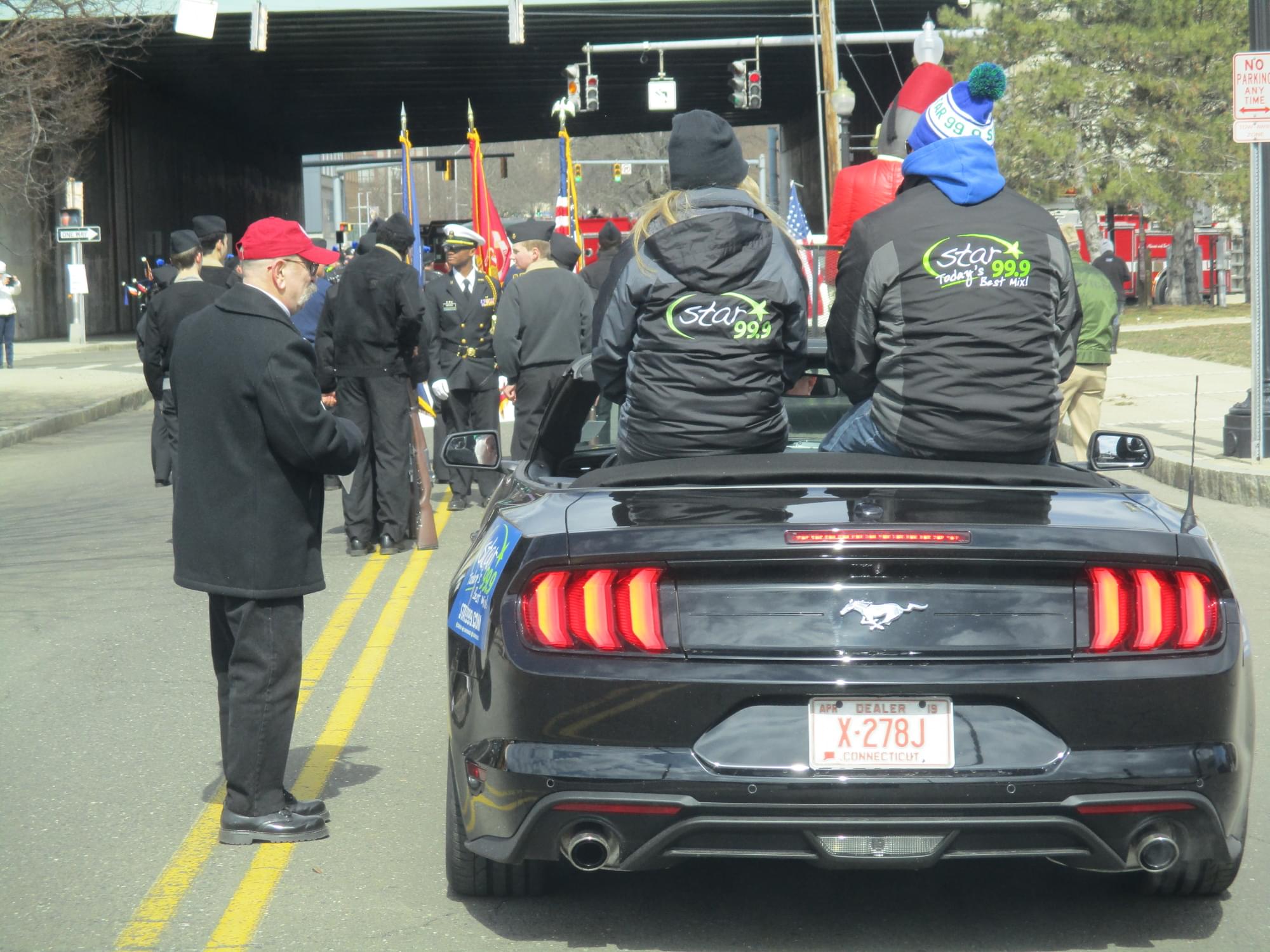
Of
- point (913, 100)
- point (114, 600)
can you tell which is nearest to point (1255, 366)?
point (913, 100)

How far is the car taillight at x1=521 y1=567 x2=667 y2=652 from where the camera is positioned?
369 cm

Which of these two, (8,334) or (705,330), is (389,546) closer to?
(705,330)

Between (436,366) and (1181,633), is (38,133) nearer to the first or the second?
(436,366)

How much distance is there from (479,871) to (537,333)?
24.9 feet

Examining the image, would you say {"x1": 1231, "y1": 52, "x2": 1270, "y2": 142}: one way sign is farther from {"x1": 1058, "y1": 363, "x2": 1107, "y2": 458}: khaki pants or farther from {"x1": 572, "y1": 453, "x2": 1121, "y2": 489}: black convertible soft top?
{"x1": 572, "y1": 453, "x2": 1121, "y2": 489}: black convertible soft top

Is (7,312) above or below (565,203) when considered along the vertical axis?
below

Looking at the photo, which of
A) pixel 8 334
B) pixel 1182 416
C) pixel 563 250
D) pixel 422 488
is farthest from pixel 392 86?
pixel 422 488

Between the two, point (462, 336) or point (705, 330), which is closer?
point (705, 330)

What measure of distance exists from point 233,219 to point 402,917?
197 ft

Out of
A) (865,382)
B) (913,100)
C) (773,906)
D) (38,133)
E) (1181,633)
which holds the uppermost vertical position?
(38,133)

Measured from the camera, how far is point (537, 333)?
1155cm

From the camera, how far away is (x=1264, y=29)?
42.1 feet

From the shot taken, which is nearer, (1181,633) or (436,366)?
(1181,633)

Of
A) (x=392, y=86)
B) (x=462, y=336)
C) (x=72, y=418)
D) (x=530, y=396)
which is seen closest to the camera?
(x=530, y=396)
